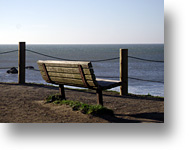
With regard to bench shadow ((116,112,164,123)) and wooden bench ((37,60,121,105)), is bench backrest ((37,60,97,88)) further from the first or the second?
bench shadow ((116,112,164,123))

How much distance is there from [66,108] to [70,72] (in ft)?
2.50

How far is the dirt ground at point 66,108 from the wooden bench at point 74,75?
0.52 metres

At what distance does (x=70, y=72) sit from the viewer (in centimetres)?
568

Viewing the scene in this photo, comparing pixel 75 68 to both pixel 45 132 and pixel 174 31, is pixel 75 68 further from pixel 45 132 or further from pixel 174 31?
pixel 174 31

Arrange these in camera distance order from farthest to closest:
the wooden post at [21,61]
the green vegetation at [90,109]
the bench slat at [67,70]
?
the wooden post at [21,61] → the green vegetation at [90,109] → the bench slat at [67,70]

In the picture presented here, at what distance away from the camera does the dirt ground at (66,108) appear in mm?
5543

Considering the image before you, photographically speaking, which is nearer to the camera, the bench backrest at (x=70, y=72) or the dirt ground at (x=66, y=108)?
the bench backrest at (x=70, y=72)

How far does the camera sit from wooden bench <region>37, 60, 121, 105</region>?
17.7 ft

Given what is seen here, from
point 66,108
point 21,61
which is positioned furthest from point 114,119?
point 21,61

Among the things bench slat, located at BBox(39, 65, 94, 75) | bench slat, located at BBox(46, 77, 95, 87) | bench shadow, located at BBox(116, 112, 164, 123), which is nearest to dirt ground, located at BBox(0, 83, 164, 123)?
bench shadow, located at BBox(116, 112, 164, 123)

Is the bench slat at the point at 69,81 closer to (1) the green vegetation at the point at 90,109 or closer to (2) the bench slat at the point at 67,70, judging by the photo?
(2) the bench slat at the point at 67,70

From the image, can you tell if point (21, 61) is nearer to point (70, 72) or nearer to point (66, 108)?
point (66, 108)

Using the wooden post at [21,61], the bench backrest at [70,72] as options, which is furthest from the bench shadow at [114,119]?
the wooden post at [21,61]

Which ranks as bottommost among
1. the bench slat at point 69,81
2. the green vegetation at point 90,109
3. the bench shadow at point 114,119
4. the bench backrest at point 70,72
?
the bench shadow at point 114,119
